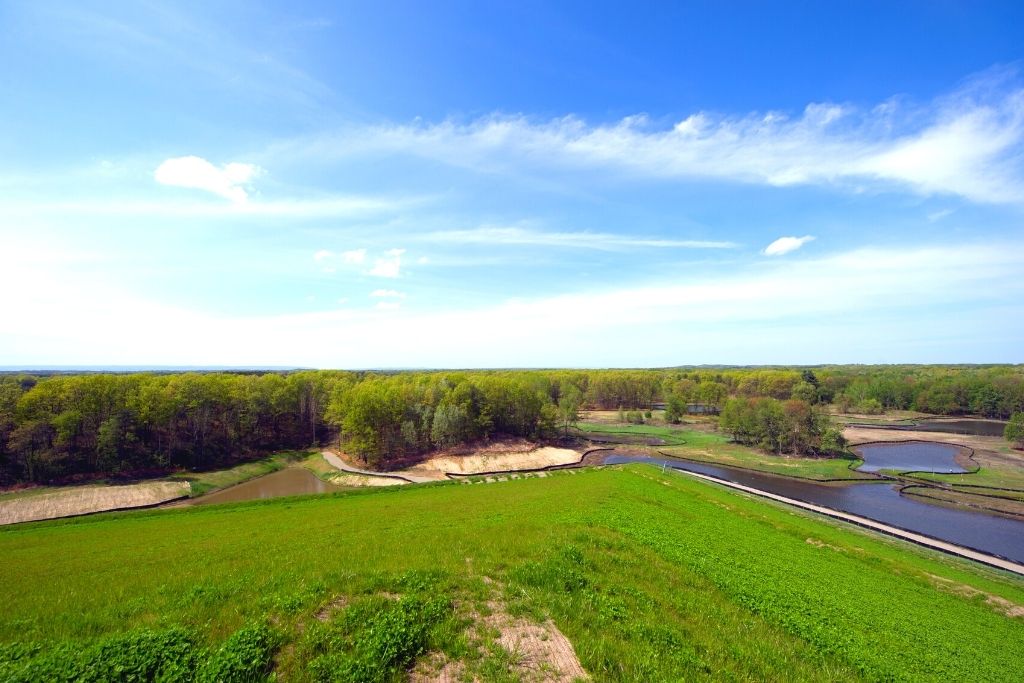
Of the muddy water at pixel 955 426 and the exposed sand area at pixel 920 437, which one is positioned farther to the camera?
the muddy water at pixel 955 426

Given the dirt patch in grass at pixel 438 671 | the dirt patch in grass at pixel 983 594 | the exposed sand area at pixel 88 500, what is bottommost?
the exposed sand area at pixel 88 500

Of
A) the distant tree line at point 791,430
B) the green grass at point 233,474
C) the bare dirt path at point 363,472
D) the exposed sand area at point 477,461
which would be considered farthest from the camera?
the distant tree line at point 791,430

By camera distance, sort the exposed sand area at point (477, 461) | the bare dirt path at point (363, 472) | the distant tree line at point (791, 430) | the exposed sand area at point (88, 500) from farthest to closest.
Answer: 1. the distant tree line at point (791, 430)
2. the exposed sand area at point (477, 461)
3. the bare dirt path at point (363, 472)
4. the exposed sand area at point (88, 500)

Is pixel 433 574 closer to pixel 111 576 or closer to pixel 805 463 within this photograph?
pixel 111 576

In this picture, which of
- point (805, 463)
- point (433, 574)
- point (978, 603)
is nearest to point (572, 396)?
point (805, 463)

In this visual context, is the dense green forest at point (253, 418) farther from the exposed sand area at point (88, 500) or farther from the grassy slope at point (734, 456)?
the exposed sand area at point (88, 500)

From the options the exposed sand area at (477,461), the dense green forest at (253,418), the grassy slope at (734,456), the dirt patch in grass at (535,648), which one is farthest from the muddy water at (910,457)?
the dirt patch in grass at (535,648)
